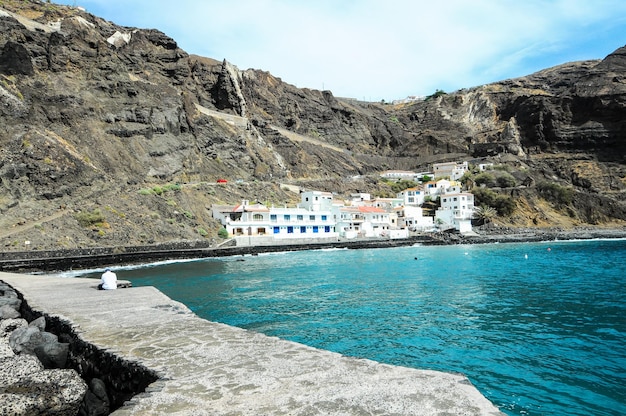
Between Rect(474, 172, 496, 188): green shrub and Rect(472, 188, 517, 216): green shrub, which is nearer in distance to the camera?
Rect(472, 188, 517, 216): green shrub

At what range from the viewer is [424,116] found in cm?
15762

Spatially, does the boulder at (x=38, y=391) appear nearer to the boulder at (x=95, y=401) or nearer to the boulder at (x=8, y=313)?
the boulder at (x=95, y=401)

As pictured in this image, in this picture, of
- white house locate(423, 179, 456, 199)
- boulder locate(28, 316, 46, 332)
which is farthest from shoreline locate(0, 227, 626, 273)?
boulder locate(28, 316, 46, 332)

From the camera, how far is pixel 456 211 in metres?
81.6

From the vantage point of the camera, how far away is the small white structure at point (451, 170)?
101 meters

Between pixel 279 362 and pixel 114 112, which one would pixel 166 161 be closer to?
pixel 114 112

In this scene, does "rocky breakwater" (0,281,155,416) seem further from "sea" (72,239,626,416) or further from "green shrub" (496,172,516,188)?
"green shrub" (496,172,516,188)

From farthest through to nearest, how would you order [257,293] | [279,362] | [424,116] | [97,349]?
1. [424,116]
2. [257,293]
3. [97,349]
4. [279,362]

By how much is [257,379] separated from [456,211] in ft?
267

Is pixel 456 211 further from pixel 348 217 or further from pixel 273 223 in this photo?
pixel 273 223

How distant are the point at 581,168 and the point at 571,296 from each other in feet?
333

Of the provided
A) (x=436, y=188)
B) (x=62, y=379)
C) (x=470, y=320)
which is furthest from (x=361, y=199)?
(x=62, y=379)

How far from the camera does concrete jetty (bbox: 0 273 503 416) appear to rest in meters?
4.71

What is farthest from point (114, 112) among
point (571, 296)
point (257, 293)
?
point (571, 296)
